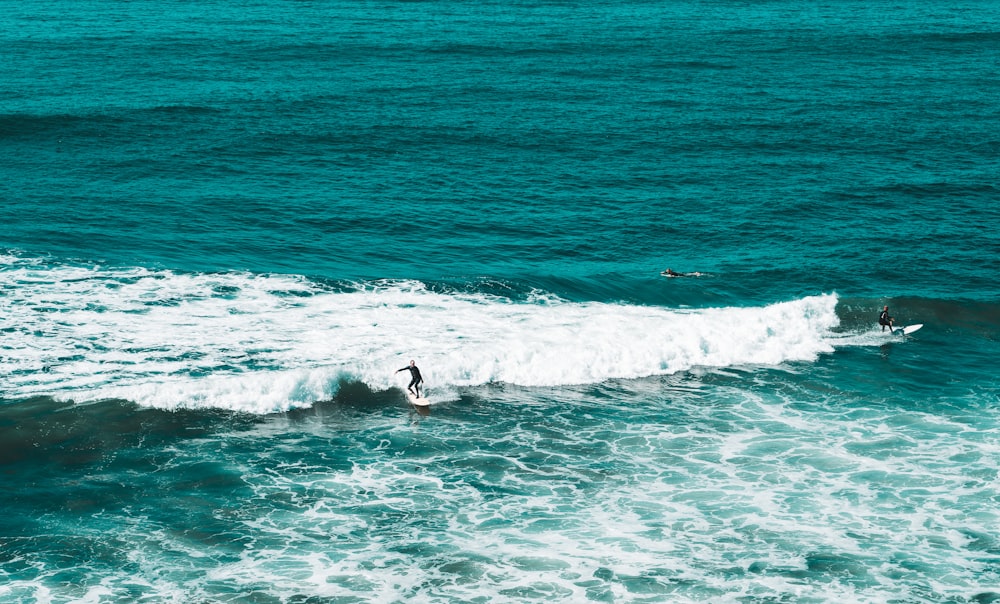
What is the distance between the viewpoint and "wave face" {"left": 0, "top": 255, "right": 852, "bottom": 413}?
3838 centimetres

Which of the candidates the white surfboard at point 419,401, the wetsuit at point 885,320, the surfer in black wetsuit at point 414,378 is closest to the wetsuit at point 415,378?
the surfer in black wetsuit at point 414,378

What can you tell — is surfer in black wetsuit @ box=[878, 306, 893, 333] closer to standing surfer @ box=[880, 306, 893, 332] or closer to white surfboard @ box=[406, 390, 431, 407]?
standing surfer @ box=[880, 306, 893, 332]

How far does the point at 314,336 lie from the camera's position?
4259cm

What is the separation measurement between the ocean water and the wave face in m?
0.17

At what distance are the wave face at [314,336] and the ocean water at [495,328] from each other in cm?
17

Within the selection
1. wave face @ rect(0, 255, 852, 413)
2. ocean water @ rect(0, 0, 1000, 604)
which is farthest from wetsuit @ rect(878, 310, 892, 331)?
wave face @ rect(0, 255, 852, 413)

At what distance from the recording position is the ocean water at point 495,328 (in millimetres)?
29266

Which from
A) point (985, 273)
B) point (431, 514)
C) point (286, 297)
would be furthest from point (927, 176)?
point (431, 514)

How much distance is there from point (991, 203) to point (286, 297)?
38787mm

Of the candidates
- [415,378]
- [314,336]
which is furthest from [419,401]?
[314,336]

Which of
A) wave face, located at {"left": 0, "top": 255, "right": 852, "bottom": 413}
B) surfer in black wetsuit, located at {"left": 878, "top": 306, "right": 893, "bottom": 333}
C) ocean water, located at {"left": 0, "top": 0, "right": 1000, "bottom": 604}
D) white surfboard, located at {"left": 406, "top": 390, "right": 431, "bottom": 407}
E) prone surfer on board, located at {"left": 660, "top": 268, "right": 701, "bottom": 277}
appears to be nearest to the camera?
ocean water, located at {"left": 0, "top": 0, "right": 1000, "bottom": 604}

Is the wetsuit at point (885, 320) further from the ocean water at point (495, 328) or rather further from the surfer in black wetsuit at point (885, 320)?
the ocean water at point (495, 328)

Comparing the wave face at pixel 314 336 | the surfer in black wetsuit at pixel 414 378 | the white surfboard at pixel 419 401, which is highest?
the wave face at pixel 314 336

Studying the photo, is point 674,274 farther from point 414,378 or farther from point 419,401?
point 419,401
